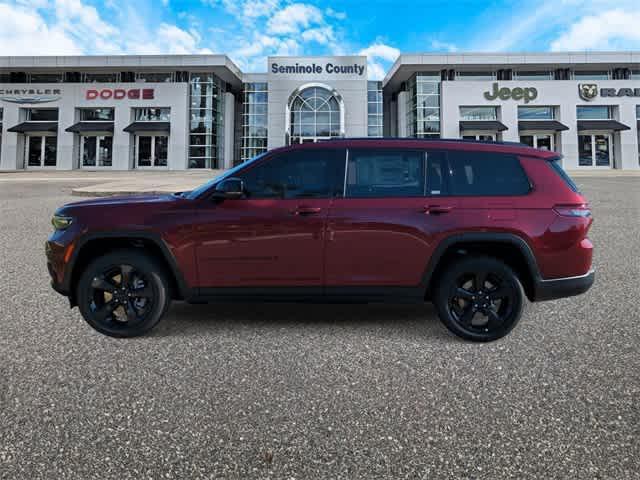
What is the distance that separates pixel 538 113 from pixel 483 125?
20.8 ft

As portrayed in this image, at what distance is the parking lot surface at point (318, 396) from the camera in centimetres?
196

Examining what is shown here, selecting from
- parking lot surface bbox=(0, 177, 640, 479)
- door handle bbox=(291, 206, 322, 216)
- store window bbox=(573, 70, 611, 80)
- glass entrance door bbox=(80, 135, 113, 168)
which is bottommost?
parking lot surface bbox=(0, 177, 640, 479)

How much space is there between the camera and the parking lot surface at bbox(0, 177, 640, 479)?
1.96 metres

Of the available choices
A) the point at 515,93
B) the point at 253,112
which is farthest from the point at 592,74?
the point at 253,112

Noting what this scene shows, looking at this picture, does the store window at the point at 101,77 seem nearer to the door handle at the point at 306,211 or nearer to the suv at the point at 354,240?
the suv at the point at 354,240

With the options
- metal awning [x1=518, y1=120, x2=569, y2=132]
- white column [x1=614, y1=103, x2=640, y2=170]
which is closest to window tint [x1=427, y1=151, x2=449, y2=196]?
metal awning [x1=518, y1=120, x2=569, y2=132]

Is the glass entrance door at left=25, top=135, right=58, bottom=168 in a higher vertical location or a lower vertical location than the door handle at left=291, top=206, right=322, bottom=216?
higher

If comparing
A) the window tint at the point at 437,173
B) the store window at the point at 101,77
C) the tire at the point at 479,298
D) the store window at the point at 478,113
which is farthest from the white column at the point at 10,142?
the tire at the point at 479,298

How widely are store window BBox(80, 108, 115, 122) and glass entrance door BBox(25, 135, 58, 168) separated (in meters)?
3.57

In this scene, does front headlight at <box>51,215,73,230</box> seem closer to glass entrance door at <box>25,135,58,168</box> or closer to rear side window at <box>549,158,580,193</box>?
rear side window at <box>549,158,580,193</box>

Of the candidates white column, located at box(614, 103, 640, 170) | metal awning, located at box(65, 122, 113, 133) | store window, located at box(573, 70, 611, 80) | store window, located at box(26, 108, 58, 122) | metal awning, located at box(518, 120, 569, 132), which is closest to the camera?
metal awning, located at box(518, 120, 569, 132)

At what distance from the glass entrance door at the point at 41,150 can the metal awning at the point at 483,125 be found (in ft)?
133

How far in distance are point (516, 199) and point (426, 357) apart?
1601mm

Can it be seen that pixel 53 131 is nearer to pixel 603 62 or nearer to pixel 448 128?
pixel 448 128
